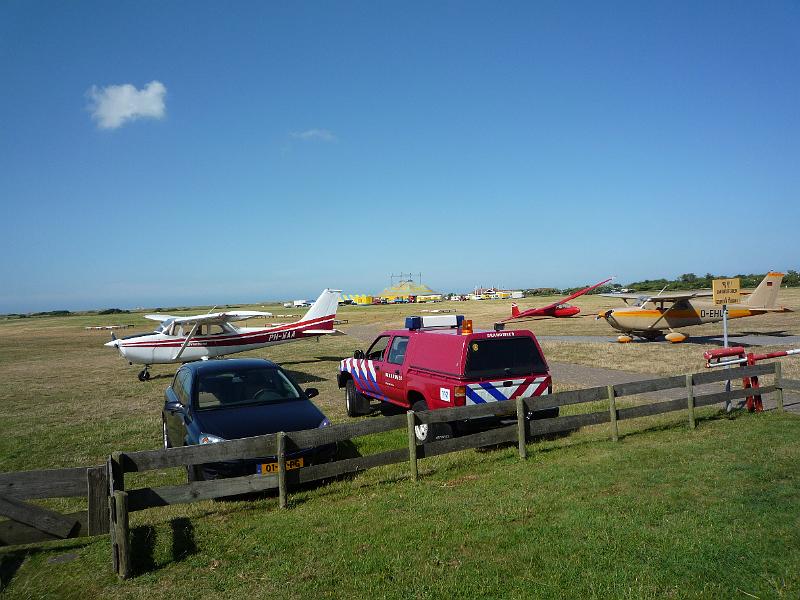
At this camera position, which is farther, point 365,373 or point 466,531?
point 365,373

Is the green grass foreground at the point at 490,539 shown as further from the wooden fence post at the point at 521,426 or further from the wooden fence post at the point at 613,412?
the wooden fence post at the point at 613,412

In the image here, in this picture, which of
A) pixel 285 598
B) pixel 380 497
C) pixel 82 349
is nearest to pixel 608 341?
pixel 380 497

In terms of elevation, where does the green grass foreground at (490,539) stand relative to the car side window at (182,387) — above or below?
below

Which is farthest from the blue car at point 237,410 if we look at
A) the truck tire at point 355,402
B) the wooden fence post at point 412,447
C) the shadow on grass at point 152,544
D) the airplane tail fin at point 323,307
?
the airplane tail fin at point 323,307

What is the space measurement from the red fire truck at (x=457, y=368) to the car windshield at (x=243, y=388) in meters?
2.08

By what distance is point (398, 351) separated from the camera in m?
10.1

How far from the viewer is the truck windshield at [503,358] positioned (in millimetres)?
8242

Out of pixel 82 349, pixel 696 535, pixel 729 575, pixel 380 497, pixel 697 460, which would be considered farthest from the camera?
pixel 82 349

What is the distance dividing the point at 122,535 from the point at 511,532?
3449 mm

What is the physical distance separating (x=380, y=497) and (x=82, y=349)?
125 ft

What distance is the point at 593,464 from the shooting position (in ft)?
22.5

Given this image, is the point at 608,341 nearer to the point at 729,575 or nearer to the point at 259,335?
the point at 259,335

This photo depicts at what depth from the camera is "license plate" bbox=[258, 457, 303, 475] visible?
21.4 ft

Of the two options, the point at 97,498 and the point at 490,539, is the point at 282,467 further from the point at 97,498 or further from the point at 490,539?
the point at 490,539
